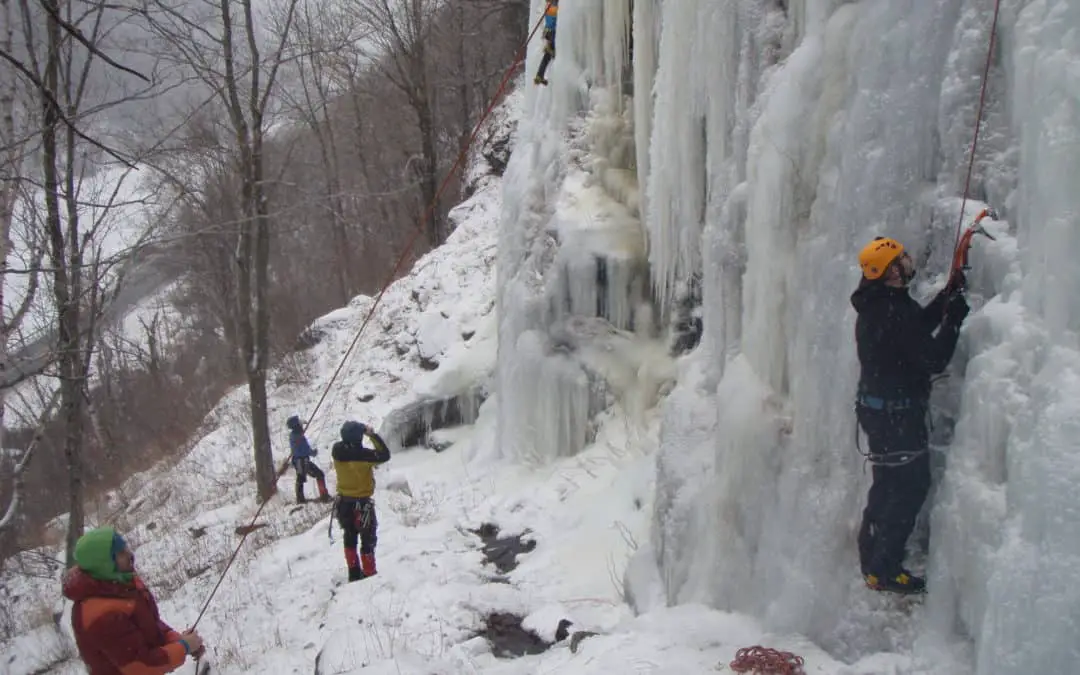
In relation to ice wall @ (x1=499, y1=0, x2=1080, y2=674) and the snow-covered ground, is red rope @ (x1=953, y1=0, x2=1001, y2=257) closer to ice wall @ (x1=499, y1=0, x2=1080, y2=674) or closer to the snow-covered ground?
ice wall @ (x1=499, y1=0, x2=1080, y2=674)

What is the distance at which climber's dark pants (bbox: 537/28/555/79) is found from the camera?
30.2 feet

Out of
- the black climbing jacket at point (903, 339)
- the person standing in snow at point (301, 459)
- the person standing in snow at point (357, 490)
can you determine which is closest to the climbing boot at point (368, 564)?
the person standing in snow at point (357, 490)

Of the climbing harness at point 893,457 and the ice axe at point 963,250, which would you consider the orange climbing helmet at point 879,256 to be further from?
the climbing harness at point 893,457

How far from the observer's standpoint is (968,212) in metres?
3.10

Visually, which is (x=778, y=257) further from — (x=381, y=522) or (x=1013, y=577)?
(x=381, y=522)

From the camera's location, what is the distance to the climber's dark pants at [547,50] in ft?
30.2

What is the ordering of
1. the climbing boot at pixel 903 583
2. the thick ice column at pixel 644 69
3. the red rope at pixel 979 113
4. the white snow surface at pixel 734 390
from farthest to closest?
the thick ice column at pixel 644 69
the climbing boot at pixel 903 583
the red rope at pixel 979 113
the white snow surface at pixel 734 390

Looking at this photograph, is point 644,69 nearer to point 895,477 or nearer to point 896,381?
point 896,381

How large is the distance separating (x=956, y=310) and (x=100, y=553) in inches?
141

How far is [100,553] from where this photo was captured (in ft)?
10.8

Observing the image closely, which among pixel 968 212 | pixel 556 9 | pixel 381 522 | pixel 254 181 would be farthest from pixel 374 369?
pixel 968 212

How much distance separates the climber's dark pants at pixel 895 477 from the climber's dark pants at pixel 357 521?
12.6 ft

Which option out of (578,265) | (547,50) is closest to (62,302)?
(578,265)

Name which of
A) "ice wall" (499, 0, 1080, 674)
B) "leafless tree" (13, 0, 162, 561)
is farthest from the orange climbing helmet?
"leafless tree" (13, 0, 162, 561)
